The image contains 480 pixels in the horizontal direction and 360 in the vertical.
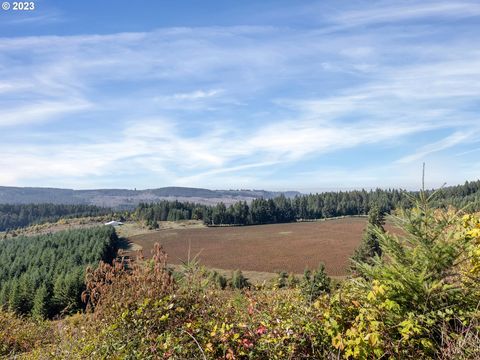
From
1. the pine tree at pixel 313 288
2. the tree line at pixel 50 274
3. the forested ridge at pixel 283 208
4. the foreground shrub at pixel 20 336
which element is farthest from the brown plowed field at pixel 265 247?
the pine tree at pixel 313 288

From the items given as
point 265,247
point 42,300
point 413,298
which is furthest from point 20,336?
point 265,247

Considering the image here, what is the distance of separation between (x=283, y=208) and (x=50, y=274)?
10243 centimetres

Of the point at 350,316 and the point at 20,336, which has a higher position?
the point at 350,316

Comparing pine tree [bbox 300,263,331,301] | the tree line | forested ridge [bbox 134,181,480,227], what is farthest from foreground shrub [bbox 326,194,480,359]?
forested ridge [bbox 134,181,480,227]

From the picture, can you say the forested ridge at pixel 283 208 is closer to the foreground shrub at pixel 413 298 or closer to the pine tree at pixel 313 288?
the pine tree at pixel 313 288

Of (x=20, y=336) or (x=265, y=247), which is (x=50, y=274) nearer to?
(x=265, y=247)

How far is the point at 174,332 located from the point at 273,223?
132 meters

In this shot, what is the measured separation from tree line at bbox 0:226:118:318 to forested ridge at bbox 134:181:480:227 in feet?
150

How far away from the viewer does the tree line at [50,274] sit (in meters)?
42.1

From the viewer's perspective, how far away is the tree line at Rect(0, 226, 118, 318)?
138ft

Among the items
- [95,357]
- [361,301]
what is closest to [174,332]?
[95,357]

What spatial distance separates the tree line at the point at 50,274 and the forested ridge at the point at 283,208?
1795 inches

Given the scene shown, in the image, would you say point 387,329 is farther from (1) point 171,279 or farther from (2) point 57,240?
(2) point 57,240

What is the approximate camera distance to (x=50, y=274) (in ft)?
175
